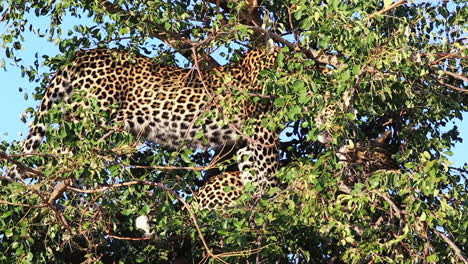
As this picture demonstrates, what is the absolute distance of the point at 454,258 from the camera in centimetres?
1012

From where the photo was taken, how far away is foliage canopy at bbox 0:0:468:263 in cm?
988

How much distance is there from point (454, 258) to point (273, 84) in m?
1.98

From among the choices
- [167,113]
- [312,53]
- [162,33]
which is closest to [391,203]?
[312,53]

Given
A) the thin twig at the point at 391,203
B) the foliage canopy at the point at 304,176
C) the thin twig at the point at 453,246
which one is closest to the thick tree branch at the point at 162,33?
the foliage canopy at the point at 304,176

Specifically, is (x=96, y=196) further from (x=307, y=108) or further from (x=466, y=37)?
(x=466, y=37)

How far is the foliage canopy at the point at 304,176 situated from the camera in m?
9.88

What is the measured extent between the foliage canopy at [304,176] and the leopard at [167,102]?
Answer: 51.5 inches

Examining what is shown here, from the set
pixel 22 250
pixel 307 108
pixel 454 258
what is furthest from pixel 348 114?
pixel 22 250

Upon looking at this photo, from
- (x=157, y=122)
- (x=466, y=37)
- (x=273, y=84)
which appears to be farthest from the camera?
(x=157, y=122)

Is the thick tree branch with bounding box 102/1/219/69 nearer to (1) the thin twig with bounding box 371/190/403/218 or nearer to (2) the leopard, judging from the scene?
(2) the leopard

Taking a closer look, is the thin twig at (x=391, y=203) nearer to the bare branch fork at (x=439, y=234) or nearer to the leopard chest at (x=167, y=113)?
the bare branch fork at (x=439, y=234)

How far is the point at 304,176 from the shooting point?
1005cm

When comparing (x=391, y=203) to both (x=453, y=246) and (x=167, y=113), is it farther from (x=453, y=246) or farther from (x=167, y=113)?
(x=167, y=113)

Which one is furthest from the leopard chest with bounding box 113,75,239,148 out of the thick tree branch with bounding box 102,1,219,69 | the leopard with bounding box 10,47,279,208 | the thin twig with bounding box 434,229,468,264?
the thin twig with bounding box 434,229,468,264
